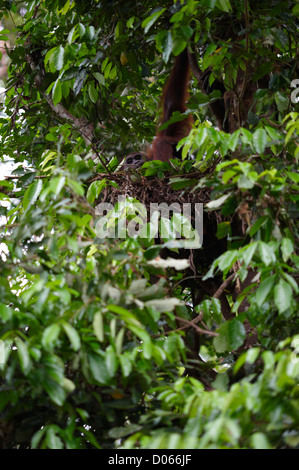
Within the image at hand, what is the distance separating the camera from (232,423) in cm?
123

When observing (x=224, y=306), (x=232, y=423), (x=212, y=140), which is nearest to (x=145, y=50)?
(x=212, y=140)

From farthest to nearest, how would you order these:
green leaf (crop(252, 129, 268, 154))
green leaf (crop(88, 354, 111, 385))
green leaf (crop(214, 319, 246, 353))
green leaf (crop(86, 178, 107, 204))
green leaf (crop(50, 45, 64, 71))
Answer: green leaf (crop(50, 45, 64, 71)) < green leaf (crop(86, 178, 107, 204)) < green leaf (crop(252, 129, 268, 154)) < green leaf (crop(214, 319, 246, 353)) < green leaf (crop(88, 354, 111, 385))

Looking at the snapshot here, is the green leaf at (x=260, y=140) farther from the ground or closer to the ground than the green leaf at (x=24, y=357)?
farther from the ground

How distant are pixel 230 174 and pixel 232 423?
88 cm

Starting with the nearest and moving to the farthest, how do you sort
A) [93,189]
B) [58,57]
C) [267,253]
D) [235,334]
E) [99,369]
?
[99,369] → [267,253] → [235,334] → [93,189] → [58,57]

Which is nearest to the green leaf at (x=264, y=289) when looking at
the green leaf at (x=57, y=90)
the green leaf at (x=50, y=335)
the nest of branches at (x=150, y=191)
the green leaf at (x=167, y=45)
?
the green leaf at (x=50, y=335)

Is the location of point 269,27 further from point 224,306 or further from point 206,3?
point 224,306

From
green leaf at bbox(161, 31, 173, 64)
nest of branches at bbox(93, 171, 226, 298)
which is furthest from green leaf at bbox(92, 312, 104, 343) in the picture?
nest of branches at bbox(93, 171, 226, 298)

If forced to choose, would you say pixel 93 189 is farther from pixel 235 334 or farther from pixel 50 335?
pixel 50 335

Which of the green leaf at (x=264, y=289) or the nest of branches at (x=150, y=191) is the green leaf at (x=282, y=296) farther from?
the nest of branches at (x=150, y=191)

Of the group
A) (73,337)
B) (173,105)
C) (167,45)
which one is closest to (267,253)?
(73,337)

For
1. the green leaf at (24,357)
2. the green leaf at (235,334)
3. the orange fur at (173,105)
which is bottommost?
the green leaf at (235,334)

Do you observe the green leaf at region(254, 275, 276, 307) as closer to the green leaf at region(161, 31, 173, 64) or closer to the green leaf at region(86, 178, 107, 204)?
the green leaf at region(161, 31, 173, 64)

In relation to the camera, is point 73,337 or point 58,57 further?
point 58,57
